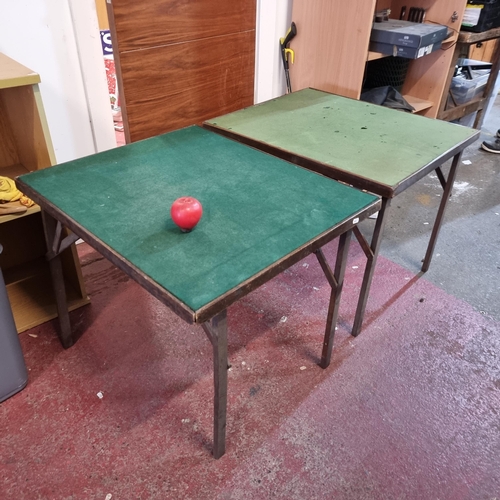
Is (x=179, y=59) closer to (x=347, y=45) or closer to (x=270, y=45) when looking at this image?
(x=270, y=45)

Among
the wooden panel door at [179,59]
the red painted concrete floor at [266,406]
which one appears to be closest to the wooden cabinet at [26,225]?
the red painted concrete floor at [266,406]

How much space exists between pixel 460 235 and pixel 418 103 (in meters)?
0.98

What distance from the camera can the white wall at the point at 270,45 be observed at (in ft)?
Answer: 8.07

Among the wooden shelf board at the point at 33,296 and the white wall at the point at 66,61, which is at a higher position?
the white wall at the point at 66,61

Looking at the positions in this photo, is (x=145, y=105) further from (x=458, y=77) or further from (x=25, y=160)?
(x=458, y=77)

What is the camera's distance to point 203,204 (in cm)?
134

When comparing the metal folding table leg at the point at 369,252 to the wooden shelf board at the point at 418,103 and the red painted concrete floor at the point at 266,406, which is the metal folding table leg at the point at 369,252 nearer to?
the red painted concrete floor at the point at 266,406

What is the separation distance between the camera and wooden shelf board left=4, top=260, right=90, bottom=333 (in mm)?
1898

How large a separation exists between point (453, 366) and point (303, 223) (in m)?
0.97

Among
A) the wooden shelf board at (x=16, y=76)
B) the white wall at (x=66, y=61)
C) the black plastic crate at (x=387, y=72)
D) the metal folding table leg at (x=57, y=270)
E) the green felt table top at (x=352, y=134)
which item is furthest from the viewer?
the black plastic crate at (x=387, y=72)

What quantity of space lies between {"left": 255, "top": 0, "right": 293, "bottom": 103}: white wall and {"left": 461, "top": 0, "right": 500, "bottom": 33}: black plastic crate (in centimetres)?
125

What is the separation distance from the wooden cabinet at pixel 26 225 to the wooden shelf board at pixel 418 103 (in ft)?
7.33

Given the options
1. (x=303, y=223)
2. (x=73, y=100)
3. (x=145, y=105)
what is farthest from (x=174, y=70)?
(x=303, y=223)

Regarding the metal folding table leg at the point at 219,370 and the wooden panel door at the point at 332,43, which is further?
the wooden panel door at the point at 332,43
